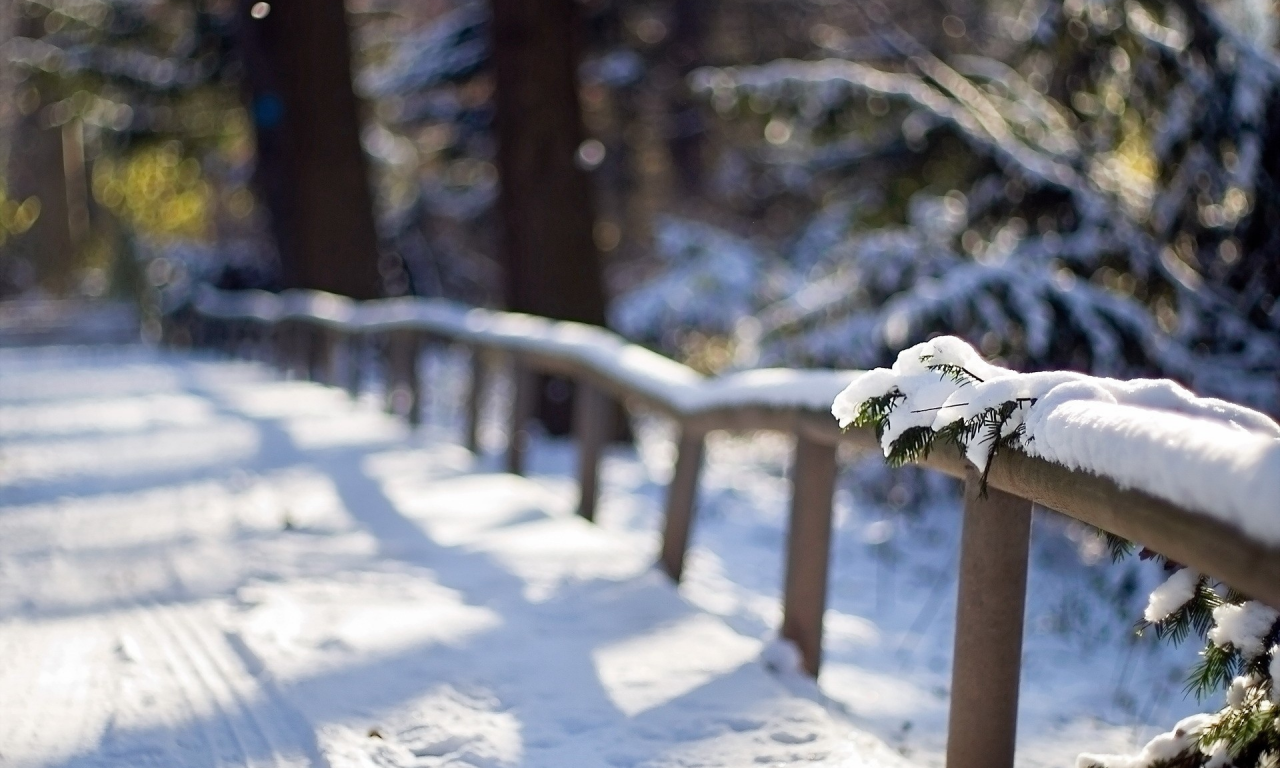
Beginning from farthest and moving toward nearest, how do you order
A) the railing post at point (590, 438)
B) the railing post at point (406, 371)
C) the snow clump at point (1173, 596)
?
1. the railing post at point (406, 371)
2. the railing post at point (590, 438)
3. the snow clump at point (1173, 596)

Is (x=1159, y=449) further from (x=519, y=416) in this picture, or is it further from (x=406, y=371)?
(x=406, y=371)

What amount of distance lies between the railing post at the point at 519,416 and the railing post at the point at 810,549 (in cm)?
376

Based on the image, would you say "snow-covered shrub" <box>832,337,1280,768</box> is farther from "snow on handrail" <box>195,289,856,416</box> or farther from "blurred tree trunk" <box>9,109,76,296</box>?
"blurred tree trunk" <box>9,109,76,296</box>

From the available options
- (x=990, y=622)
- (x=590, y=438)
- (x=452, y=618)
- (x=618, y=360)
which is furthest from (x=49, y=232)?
(x=990, y=622)

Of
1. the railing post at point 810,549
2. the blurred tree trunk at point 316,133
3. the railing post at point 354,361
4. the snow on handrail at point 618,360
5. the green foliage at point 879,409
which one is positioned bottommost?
the railing post at point 354,361

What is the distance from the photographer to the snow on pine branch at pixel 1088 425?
2.12 meters

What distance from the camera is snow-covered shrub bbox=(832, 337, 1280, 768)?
220 cm

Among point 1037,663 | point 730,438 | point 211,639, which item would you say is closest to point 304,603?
point 211,639

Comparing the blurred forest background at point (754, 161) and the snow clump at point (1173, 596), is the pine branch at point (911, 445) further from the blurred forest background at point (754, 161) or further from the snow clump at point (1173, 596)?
the blurred forest background at point (754, 161)

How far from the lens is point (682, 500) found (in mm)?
5781

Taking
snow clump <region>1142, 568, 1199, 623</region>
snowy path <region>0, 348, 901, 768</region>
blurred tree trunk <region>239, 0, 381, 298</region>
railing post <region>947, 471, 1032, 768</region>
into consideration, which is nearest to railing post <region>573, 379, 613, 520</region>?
snowy path <region>0, 348, 901, 768</region>

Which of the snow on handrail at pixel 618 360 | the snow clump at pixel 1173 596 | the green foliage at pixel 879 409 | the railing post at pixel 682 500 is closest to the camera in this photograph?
the snow clump at pixel 1173 596

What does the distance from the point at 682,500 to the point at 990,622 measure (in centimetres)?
268

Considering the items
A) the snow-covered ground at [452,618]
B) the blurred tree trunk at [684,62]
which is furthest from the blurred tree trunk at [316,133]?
the snow-covered ground at [452,618]
